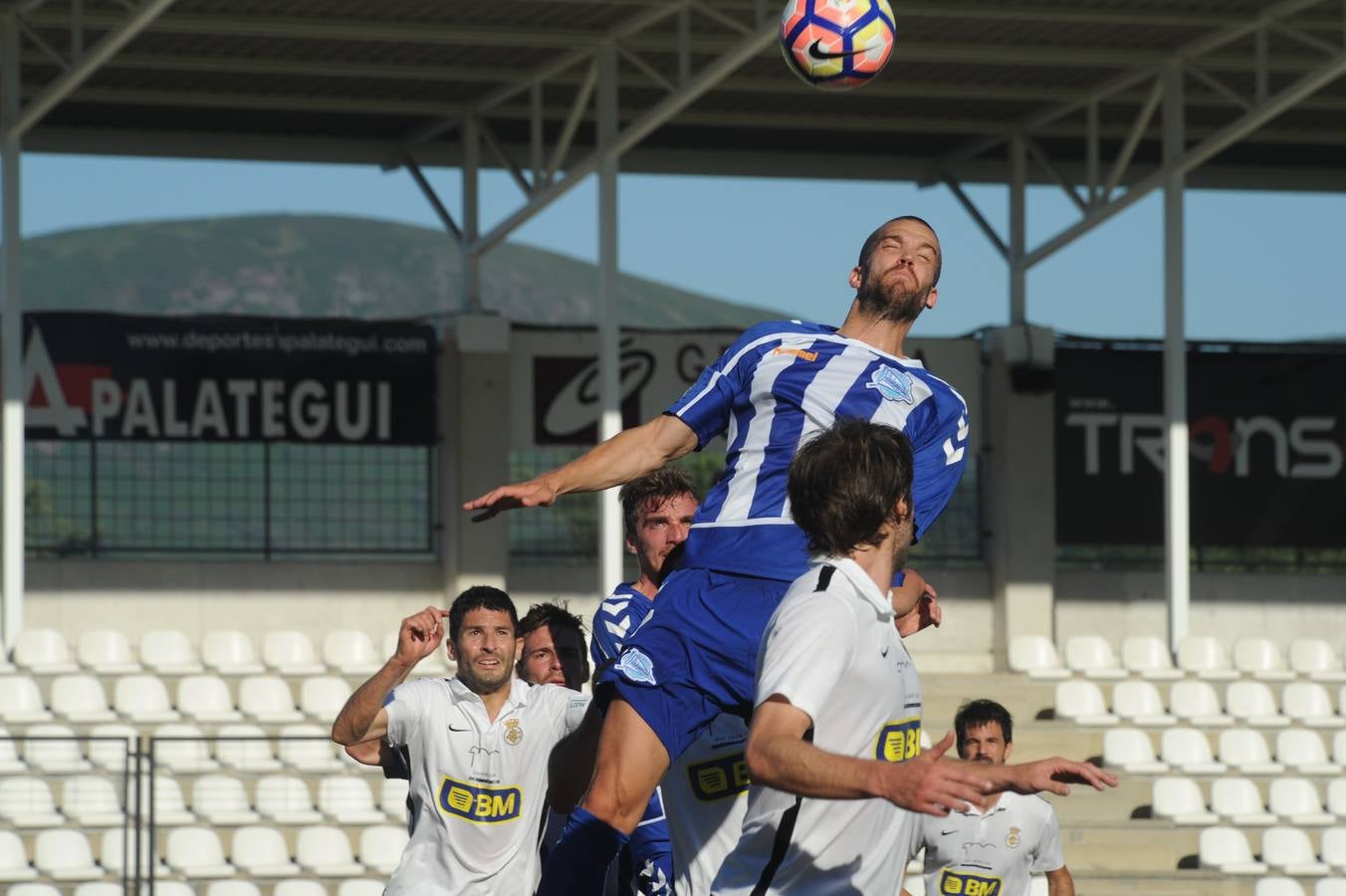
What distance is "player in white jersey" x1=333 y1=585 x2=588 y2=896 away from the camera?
6.39 m

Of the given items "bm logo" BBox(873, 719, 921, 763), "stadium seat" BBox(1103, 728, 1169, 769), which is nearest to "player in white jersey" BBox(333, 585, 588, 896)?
"bm logo" BBox(873, 719, 921, 763)

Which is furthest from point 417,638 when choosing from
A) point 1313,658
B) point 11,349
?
point 1313,658

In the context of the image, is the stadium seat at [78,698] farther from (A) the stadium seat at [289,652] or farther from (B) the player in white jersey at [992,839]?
(B) the player in white jersey at [992,839]

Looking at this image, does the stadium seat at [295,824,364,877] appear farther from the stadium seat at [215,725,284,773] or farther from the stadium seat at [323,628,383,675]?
the stadium seat at [323,628,383,675]

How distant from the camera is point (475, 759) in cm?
647

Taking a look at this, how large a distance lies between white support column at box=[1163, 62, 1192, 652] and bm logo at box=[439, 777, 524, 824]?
12664 millimetres

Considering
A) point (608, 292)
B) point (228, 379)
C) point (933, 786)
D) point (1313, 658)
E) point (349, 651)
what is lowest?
point (1313, 658)

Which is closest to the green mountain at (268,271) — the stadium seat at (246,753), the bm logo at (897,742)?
the stadium seat at (246,753)

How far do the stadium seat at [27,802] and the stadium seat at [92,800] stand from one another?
0.09 m

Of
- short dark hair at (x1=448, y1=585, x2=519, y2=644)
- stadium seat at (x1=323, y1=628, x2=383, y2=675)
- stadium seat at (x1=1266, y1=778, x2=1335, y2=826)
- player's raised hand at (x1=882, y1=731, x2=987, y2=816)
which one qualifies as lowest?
stadium seat at (x1=1266, y1=778, x2=1335, y2=826)

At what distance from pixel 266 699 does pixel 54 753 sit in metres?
1.79

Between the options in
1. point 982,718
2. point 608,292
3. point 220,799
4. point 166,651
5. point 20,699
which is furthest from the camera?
point 608,292

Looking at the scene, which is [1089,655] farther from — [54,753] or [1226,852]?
[54,753]

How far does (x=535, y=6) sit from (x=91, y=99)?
4927 mm
